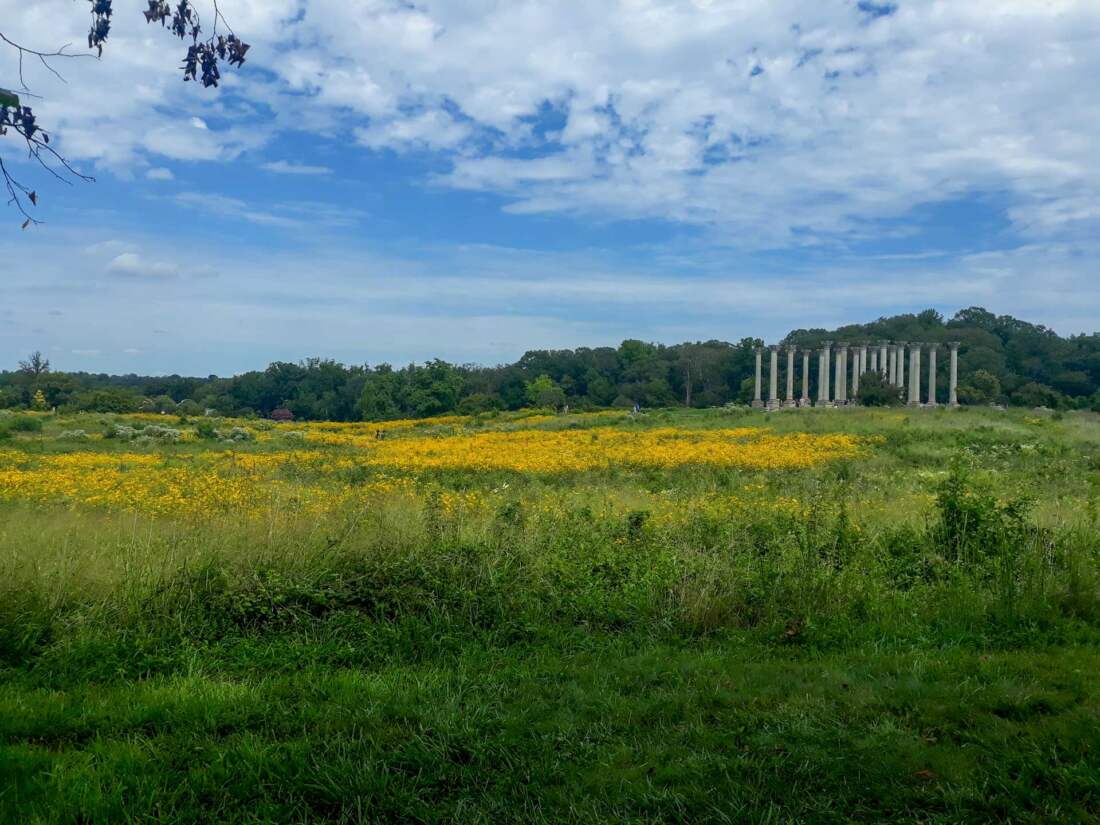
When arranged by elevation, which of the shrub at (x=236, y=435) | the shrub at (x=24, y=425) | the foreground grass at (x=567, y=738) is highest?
the shrub at (x=24, y=425)

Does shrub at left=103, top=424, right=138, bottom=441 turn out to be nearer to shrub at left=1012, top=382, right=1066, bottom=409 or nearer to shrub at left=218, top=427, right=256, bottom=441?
shrub at left=218, top=427, right=256, bottom=441

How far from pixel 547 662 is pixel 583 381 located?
94.0 metres

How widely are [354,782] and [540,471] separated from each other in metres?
15.2

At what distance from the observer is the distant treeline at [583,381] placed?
74625 mm

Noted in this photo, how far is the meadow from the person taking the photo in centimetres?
385

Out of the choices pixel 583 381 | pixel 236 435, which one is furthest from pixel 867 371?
pixel 236 435

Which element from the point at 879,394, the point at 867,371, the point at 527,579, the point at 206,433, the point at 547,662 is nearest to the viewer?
the point at 547,662

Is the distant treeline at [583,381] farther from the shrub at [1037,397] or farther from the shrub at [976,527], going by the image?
the shrub at [976,527]

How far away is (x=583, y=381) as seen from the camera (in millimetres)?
99438

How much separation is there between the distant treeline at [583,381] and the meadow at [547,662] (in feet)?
180

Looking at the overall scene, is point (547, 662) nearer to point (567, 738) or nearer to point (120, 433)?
point (567, 738)

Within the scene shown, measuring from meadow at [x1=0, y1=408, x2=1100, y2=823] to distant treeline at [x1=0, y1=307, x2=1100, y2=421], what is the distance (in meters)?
54.8

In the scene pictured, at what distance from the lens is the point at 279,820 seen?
11.9 ft

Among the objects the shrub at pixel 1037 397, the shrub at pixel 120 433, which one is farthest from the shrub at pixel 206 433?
the shrub at pixel 1037 397
